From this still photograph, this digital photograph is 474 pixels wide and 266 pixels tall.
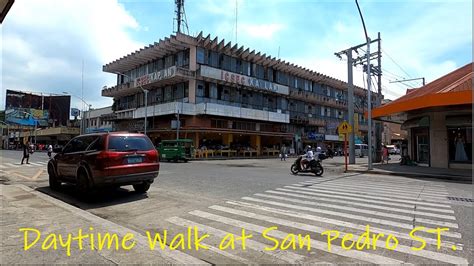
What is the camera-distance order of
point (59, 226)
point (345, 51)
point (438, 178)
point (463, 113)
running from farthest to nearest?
point (345, 51)
point (463, 113)
point (438, 178)
point (59, 226)

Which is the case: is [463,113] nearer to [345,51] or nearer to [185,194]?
[345,51]

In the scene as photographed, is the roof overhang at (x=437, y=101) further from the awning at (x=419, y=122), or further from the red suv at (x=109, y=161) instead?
the red suv at (x=109, y=161)

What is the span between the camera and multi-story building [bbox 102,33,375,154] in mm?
38250

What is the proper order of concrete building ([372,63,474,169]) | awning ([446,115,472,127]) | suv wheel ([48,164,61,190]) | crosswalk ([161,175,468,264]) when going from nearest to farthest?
1. crosswalk ([161,175,468,264])
2. suv wheel ([48,164,61,190])
3. concrete building ([372,63,474,169])
4. awning ([446,115,472,127])

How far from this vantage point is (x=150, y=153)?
31.5ft

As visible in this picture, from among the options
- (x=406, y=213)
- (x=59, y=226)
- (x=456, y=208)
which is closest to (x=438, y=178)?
(x=456, y=208)

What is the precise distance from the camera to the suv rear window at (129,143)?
883cm

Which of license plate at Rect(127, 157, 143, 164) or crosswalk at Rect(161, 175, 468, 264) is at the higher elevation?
license plate at Rect(127, 157, 143, 164)

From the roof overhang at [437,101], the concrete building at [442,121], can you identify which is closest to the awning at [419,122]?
the concrete building at [442,121]

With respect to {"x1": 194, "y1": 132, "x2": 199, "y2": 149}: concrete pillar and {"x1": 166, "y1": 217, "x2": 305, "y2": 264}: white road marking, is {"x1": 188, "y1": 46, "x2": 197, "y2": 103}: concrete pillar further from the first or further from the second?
{"x1": 166, "y1": 217, "x2": 305, "y2": 264}: white road marking

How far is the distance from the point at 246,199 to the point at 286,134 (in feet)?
135

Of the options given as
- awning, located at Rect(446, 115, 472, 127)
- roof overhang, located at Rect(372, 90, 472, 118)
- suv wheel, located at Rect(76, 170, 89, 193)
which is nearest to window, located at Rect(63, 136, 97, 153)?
suv wheel, located at Rect(76, 170, 89, 193)

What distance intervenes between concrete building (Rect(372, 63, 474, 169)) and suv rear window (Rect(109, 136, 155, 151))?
55.9ft

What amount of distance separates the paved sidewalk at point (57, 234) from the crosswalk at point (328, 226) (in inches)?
29.1
